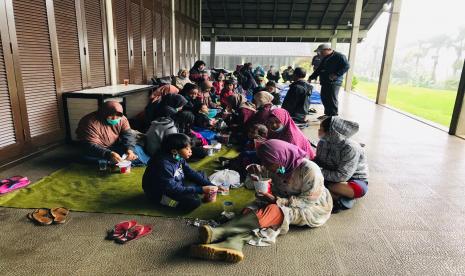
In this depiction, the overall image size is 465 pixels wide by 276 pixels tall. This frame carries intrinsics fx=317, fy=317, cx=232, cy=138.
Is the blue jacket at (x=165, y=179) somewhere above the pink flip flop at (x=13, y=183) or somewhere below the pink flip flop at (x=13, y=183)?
above

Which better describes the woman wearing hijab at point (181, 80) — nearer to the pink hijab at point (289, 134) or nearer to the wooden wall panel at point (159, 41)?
the wooden wall panel at point (159, 41)

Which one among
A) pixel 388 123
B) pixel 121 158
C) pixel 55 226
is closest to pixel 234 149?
pixel 121 158

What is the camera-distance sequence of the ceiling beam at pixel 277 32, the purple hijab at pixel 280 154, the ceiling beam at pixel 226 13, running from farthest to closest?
the ceiling beam at pixel 277 32 < the ceiling beam at pixel 226 13 < the purple hijab at pixel 280 154

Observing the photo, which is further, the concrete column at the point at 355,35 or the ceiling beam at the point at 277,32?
the ceiling beam at the point at 277,32

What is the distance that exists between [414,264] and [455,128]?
18.1ft

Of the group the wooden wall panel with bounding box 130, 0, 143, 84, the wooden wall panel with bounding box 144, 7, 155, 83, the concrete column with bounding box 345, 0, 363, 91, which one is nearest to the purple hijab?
the wooden wall panel with bounding box 130, 0, 143, 84

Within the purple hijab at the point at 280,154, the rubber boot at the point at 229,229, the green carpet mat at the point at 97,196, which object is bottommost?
the green carpet mat at the point at 97,196

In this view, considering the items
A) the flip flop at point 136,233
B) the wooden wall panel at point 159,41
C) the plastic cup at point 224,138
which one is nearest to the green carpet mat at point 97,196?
the flip flop at point 136,233

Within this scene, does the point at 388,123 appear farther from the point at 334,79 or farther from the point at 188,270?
the point at 188,270

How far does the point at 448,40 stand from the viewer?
1726 inches

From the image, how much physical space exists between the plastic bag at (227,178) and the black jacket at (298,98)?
3308 mm

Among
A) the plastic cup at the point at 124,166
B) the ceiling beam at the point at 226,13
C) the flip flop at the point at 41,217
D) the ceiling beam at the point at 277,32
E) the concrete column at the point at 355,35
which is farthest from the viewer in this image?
the ceiling beam at the point at 277,32

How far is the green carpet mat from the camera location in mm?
3020

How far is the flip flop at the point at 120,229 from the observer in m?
2.55
